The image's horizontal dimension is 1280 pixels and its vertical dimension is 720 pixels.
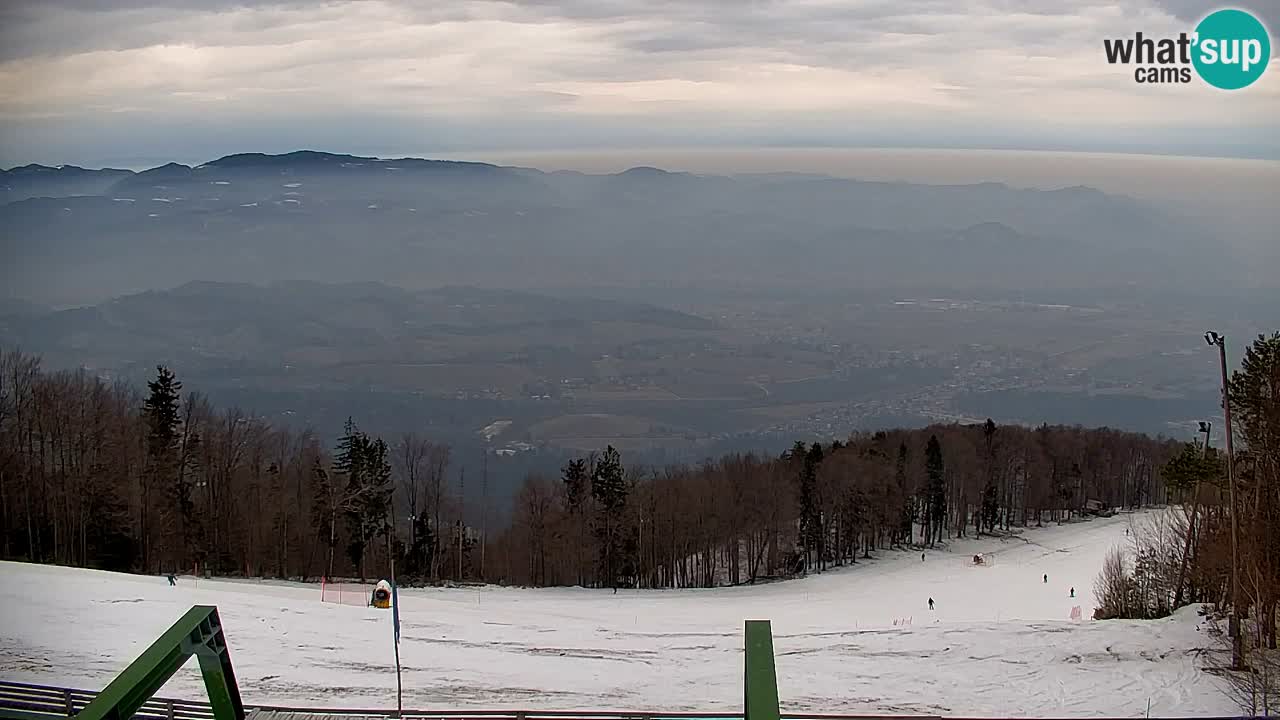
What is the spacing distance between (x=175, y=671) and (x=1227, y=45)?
1659 centimetres

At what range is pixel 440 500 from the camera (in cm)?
2812

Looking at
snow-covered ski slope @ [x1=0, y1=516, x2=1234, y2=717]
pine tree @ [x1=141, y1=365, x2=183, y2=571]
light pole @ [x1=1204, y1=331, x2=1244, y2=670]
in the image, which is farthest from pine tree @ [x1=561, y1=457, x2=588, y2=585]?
light pole @ [x1=1204, y1=331, x2=1244, y2=670]

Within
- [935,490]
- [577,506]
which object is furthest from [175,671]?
[935,490]

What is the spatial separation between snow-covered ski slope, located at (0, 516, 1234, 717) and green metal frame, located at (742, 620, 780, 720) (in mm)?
7541

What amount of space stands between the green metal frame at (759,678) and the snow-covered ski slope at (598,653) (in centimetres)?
754

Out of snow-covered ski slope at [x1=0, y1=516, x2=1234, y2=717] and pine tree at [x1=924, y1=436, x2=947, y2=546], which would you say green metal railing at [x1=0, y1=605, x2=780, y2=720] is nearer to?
snow-covered ski slope at [x1=0, y1=516, x2=1234, y2=717]

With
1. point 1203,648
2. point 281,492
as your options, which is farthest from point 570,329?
point 1203,648

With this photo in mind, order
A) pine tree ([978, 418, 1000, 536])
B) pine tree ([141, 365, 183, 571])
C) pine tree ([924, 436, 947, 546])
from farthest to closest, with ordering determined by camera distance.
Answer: pine tree ([978, 418, 1000, 536]) → pine tree ([924, 436, 947, 546]) → pine tree ([141, 365, 183, 571])

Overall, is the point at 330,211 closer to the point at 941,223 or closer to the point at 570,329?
the point at 570,329

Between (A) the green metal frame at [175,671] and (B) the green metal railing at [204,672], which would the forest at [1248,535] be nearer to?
(B) the green metal railing at [204,672]

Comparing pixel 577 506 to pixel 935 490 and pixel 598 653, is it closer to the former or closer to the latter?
pixel 935 490

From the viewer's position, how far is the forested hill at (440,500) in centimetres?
2167

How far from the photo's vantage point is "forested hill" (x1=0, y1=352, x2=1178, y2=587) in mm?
21672

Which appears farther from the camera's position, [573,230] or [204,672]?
[573,230]
